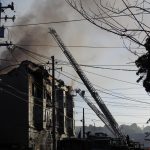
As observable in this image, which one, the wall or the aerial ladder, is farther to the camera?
the aerial ladder

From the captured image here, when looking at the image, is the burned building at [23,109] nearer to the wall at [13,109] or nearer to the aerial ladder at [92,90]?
the wall at [13,109]

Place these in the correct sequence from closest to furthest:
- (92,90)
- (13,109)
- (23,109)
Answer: (23,109) < (13,109) < (92,90)

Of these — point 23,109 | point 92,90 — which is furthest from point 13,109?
point 92,90

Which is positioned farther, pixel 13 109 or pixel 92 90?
pixel 92 90

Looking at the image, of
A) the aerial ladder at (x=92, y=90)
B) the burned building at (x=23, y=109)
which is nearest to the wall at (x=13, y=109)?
the burned building at (x=23, y=109)

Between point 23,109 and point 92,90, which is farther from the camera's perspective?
point 92,90

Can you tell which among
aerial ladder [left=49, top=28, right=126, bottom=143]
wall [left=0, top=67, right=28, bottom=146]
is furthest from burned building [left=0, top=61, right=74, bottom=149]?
aerial ladder [left=49, top=28, right=126, bottom=143]

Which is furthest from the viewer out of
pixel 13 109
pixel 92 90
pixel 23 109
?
pixel 92 90

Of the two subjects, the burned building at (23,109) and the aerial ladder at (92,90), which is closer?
the burned building at (23,109)

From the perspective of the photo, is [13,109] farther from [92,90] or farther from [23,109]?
[92,90]

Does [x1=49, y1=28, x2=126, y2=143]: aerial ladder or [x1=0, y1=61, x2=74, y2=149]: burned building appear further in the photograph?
[x1=49, y1=28, x2=126, y2=143]: aerial ladder

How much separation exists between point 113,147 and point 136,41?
5620 cm

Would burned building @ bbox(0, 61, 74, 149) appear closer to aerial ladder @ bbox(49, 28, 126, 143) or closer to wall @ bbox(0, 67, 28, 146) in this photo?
wall @ bbox(0, 67, 28, 146)

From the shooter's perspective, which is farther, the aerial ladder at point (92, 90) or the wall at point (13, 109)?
the aerial ladder at point (92, 90)
